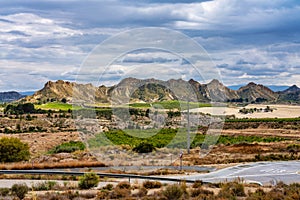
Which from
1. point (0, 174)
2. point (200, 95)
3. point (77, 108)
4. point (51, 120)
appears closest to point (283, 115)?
point (51, 120)

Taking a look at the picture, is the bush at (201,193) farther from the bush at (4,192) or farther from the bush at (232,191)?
the bush at (4,192)

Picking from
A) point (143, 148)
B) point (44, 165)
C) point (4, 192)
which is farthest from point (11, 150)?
point (4, 192)

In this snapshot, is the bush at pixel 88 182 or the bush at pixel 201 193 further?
the bush at pixel 88 182

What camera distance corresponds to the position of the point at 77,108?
42094 mm

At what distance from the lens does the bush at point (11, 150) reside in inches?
1656

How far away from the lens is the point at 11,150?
42781 millimetres

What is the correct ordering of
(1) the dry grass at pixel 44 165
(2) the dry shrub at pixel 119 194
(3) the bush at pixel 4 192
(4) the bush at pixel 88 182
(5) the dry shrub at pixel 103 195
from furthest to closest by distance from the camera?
(1) the dry grass at pixel 44 165 → (4) the bush at pixel 88 182 → (3) the bush at pixel 4 192 → (2) the dry shrub at pixel 119 194 → (5) the dry shrub at pixel 103 195

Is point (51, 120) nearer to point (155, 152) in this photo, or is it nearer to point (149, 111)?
point (155, 152)

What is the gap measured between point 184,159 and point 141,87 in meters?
15.9

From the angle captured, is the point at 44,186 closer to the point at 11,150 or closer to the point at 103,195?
the point at 103,195

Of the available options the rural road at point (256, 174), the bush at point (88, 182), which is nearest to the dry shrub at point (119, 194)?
the bush at point (88, 182)

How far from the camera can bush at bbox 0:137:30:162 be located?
4206cm

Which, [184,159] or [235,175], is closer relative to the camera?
[235,175]

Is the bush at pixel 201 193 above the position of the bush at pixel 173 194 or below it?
below
